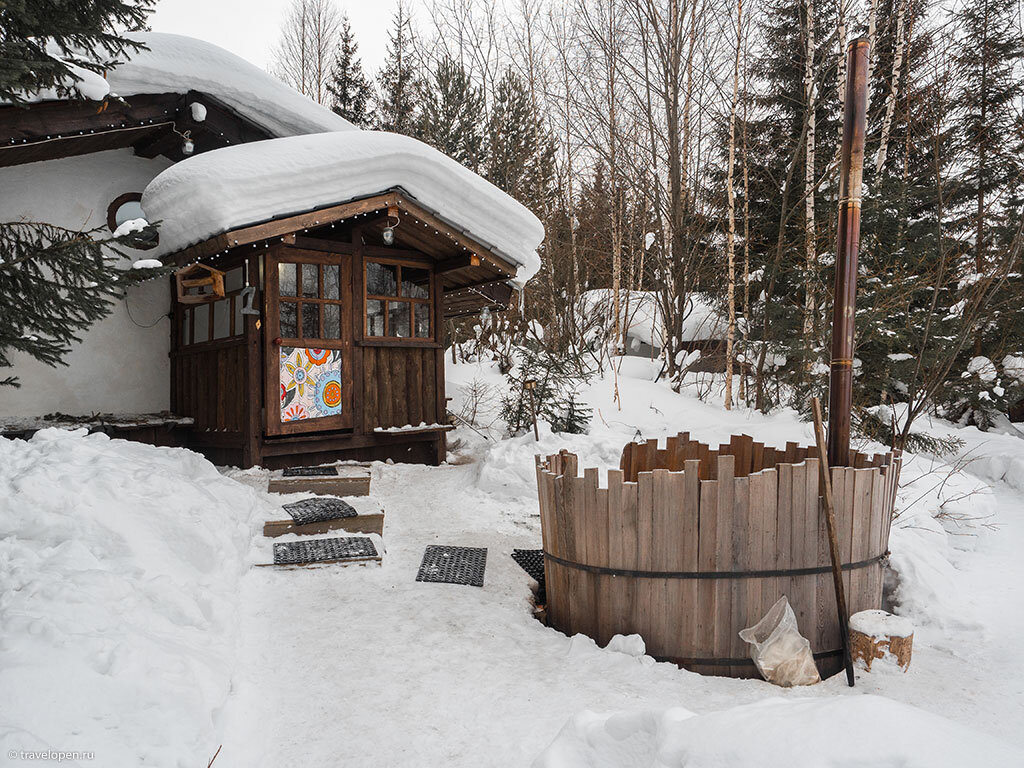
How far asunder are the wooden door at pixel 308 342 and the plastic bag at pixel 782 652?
18.8 ft

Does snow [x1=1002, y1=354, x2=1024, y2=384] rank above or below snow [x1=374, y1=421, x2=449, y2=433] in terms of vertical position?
above

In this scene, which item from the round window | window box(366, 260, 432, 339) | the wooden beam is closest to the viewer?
the wooden beam

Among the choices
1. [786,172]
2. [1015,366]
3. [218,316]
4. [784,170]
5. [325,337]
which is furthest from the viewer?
[784,170]

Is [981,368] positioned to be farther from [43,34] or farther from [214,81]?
[43,34]

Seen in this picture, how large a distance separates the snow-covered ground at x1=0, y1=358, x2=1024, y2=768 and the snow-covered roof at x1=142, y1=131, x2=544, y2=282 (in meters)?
2.77

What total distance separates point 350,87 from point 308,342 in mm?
19116

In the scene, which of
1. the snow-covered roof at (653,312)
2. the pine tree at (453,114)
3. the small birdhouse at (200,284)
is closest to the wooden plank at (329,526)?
the small birdhouse at (200,284)

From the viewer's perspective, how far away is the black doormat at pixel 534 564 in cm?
446

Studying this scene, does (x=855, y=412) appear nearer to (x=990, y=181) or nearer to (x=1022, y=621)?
(x=1022, y=621)

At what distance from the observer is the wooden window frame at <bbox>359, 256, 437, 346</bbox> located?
7.96m

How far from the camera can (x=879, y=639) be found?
126 inches

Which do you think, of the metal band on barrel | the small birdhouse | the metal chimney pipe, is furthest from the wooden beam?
the metal band on barrel

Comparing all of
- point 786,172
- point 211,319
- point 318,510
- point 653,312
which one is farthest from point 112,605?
point 653,312

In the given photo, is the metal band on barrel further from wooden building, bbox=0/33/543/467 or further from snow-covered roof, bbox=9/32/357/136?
snow-covered roof, bbox=9/32/357/136
